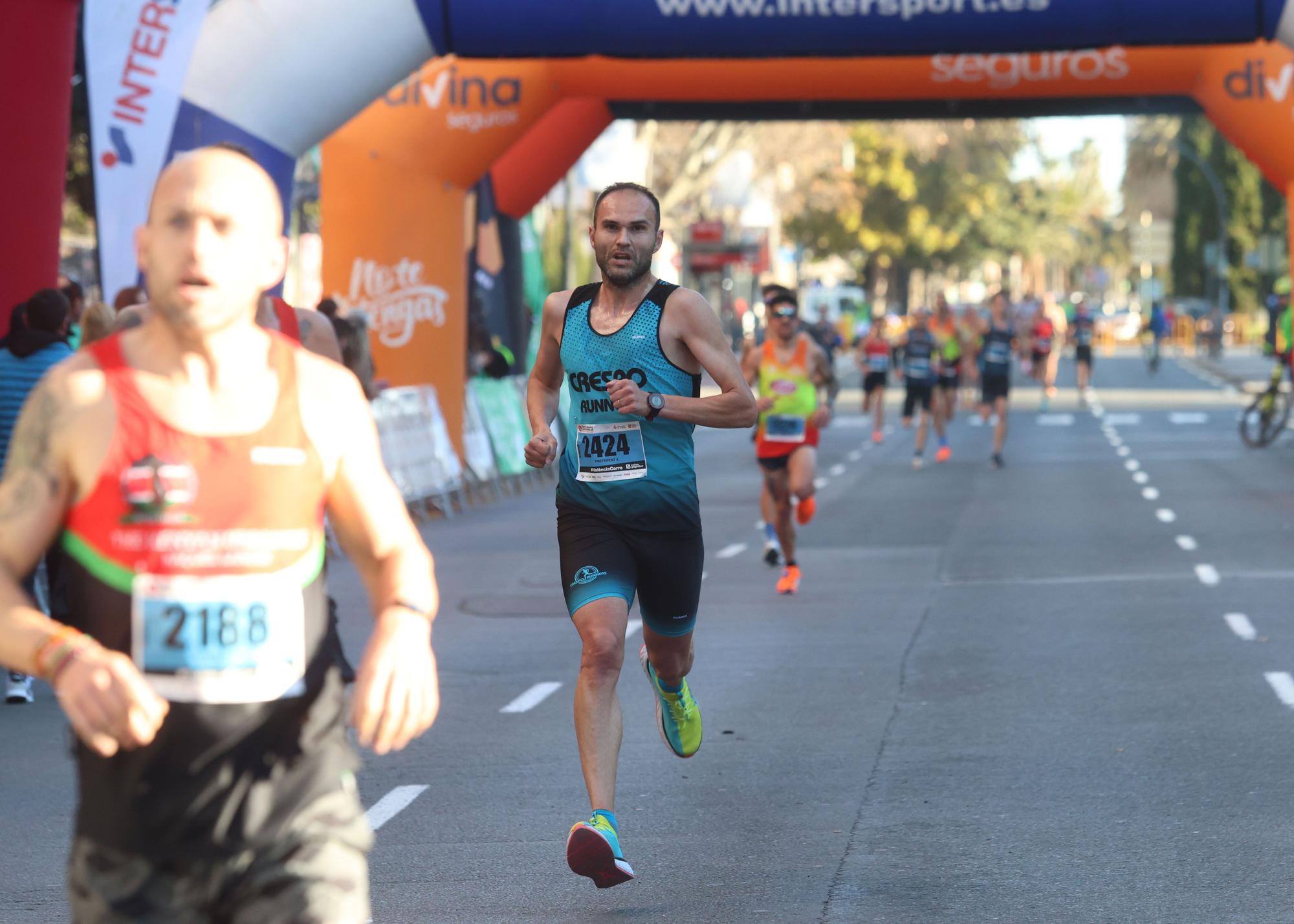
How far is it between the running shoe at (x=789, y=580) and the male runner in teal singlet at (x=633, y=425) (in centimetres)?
684

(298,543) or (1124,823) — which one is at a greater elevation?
(298,543)

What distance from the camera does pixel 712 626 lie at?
459 inches

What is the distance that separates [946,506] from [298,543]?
55.6 ft

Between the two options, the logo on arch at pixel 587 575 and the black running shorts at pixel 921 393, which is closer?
the logo on arch at pixel 587 575

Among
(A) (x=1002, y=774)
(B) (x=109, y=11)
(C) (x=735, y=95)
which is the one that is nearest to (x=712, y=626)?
(A) (x=1002, y=774)

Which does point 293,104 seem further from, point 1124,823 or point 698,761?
point 1124,823

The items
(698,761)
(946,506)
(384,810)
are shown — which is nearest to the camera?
(384,810)

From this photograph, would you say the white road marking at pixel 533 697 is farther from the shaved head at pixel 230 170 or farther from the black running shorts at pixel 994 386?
the black running shorts at pixel 994 386

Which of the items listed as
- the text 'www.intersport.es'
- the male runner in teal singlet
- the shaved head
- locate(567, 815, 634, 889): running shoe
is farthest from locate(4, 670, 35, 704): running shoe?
the text 'www.intersport.es'

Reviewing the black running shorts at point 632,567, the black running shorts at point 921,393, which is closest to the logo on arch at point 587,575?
the black running shorts at point 632,567

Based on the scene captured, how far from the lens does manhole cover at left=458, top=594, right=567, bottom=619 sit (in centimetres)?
1248

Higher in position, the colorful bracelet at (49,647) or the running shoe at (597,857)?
the colorful bracelet at (49,647)

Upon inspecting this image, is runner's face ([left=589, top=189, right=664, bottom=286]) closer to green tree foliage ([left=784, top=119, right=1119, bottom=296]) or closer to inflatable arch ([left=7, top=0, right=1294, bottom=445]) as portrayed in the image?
inflatable arch ([left=7, top=0, right=1294, bottom=445])

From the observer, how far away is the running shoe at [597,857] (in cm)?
545
